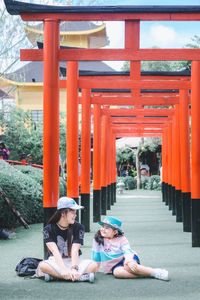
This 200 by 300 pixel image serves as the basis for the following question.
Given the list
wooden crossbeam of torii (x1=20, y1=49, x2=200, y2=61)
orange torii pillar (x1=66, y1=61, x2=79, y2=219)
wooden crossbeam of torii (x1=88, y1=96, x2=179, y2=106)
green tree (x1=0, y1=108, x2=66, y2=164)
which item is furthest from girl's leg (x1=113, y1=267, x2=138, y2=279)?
green tree (x1=0, y1=108, x2=66, y2=164)

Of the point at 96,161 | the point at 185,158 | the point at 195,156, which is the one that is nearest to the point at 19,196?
the point at 96,161

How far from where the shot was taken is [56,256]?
261 inches

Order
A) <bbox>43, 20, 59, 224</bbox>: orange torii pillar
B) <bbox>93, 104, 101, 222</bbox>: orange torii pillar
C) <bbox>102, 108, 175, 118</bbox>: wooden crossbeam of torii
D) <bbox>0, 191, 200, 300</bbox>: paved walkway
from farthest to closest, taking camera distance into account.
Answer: <bbox>102, 108, 175, 118</bbox>: wooden crossbeam of torii < <bbox>93, 104, 101, 222</bbox>: orange torii pillar < <bbox>43, 20, 59, 224</bbox>: orange torii pillar < <bbox>0, 191, 200, 300</bbox>: paved walkway

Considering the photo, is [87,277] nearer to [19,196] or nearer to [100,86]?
[100,86]

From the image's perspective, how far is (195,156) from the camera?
9.97 m

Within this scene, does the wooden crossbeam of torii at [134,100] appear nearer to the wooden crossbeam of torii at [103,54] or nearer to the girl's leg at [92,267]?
the wooden crossbeam of torii at [103,54]

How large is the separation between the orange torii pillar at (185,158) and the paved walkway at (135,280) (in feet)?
1.29

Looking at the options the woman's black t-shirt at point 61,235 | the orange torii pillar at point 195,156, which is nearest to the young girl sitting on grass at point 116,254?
the woman's black t-shirt at point 61,235

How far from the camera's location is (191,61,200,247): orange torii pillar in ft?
31.9

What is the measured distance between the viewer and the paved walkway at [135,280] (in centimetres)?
608

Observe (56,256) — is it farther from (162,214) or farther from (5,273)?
(162,214)

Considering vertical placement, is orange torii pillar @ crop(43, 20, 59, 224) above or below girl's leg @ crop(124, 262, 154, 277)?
above

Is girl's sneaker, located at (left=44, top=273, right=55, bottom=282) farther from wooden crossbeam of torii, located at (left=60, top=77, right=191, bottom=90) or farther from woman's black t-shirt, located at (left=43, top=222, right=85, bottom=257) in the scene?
wooden crossbeam of torii, located at (left=60, top=77, right=191, bottom=90)

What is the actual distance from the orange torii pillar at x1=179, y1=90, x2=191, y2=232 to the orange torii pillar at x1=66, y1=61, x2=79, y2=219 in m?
2.36
